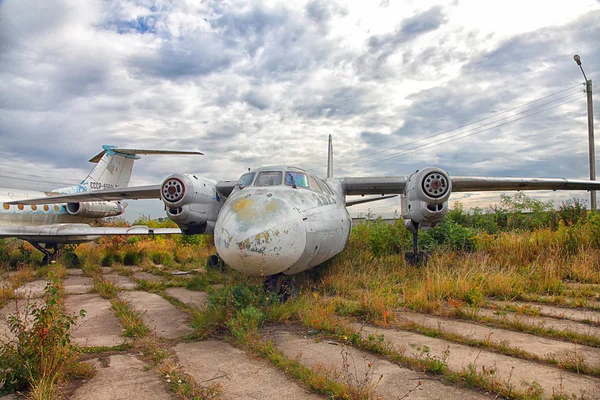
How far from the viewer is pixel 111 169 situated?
1750 cm

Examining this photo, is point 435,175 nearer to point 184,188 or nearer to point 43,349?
point 184,188

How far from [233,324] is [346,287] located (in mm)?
3390

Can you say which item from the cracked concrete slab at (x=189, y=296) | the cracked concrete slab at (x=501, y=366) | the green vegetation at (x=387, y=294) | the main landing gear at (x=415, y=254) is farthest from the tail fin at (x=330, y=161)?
the cracked concrete slab at (x=501, y=366)

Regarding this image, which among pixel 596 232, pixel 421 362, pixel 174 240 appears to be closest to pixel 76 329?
pixel 421 362

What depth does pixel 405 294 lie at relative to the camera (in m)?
6.43

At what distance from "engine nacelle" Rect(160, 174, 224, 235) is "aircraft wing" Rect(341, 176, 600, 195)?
3.77 metres

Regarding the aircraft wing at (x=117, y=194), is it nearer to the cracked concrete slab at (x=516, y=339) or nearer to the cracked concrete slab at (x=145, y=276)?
the cracked concrete slab at (x=145, y=276)

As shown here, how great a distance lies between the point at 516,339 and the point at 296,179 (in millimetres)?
3934

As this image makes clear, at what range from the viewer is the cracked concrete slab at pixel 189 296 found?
693 cm

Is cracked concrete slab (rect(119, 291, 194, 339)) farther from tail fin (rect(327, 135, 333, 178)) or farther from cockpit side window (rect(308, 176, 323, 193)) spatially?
tail fin (rect(327, 135, 333, 178))

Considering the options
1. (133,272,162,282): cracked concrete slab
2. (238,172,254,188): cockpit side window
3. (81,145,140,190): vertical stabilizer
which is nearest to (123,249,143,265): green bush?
(133,272,162,282): cracked concrete slab

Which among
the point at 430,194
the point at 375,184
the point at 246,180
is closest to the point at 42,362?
the point at 246,180

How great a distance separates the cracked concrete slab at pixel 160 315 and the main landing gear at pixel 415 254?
616 cm

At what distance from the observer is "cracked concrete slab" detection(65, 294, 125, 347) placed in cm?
456
